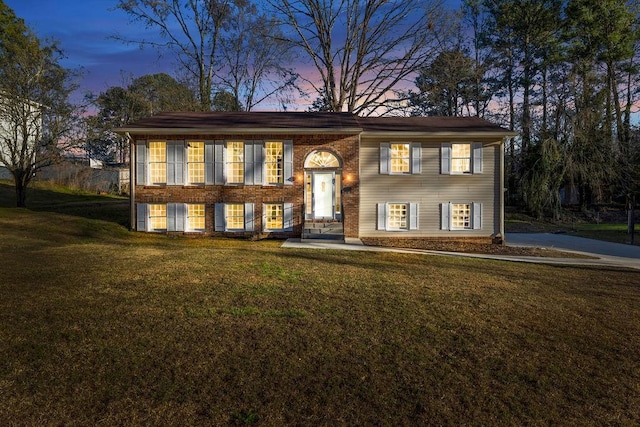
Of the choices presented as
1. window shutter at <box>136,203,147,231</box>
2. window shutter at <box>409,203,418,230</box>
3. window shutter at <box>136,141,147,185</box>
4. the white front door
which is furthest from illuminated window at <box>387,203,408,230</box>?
window shutter at <box>136,141,147,185</box>

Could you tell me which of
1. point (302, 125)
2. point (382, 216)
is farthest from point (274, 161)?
point (382, 216)

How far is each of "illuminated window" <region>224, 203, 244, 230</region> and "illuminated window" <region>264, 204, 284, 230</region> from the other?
1069mm

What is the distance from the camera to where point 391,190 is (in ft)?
52.9

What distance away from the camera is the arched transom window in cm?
1582

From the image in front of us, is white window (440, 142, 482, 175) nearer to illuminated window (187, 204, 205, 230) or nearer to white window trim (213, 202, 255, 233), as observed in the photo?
white window trim (213, 202, 255, 233)

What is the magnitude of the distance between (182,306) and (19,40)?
21333 millimetres

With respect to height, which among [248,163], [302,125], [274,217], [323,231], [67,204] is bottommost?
[323,231]

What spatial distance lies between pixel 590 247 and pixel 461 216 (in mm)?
4718

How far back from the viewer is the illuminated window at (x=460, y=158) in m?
16.1

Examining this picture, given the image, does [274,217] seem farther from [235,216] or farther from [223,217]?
[223,217]

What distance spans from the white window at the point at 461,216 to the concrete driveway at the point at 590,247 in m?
1.59

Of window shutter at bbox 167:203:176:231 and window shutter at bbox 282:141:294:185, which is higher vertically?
window shutter at bbox 282:141:294:185

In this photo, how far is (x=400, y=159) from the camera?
16.2 meters

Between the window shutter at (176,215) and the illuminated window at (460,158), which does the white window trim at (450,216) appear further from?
the window shutter at (176,215)
